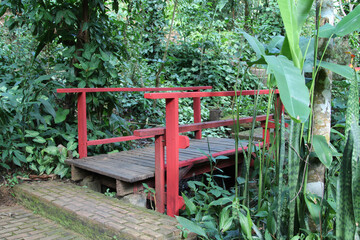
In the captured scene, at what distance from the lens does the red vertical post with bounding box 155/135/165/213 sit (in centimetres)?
312

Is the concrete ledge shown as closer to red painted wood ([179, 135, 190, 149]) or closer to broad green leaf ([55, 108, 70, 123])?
red painted wood ([179, 135, 190, 149])

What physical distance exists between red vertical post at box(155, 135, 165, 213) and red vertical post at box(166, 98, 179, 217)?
3.0 inches

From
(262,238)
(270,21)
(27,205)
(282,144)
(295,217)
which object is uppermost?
(270,21)

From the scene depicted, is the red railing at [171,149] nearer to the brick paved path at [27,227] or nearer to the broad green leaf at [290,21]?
the brick paved path at [27,227]

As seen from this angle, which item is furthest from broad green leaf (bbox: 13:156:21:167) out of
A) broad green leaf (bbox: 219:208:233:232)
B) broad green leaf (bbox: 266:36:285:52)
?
broad green leaf (bbox: 266:36:285:52)

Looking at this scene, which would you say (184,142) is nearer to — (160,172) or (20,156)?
(160,172)

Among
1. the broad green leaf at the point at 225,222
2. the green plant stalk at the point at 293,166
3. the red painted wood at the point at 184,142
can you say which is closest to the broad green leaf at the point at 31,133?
the red painted wood at the point at 184,142

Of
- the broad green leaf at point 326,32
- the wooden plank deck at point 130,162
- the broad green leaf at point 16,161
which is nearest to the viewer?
the broad green leaf at point 326,32

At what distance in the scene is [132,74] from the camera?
285 inches

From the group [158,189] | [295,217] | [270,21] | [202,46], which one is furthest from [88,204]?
[270,21]

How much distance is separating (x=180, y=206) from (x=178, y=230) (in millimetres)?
479

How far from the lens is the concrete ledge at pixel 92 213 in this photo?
2604 millimetres

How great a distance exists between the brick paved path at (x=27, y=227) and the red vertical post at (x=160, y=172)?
30.6 inches

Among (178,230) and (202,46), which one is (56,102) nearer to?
(178,230)
